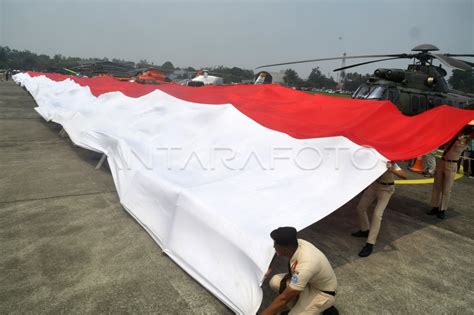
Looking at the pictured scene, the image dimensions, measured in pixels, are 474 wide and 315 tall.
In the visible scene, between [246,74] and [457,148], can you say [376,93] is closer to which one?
[457,148]

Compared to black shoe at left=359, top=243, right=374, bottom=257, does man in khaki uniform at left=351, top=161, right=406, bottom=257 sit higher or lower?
higher

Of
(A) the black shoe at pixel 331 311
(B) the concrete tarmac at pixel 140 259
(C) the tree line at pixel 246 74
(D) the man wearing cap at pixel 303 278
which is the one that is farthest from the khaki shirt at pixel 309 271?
(C) the tree line at pixel 246 74

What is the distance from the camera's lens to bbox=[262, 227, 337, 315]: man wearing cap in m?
2.97

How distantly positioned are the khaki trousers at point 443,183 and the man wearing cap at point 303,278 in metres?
4.41

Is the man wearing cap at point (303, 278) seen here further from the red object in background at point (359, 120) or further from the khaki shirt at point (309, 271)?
the red object in background at point (359, 120)

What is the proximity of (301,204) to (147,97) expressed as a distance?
7009mm

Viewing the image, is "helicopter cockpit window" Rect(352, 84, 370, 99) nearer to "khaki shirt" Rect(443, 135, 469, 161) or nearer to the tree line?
"khaki shirt" Rect(443, 135, 469, 161)

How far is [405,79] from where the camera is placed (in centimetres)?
1079

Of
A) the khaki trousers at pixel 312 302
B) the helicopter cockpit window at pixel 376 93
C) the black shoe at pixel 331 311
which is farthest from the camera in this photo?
the helicopter cockpit window at pixel 376 93

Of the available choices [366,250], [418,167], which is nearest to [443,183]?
[366,250]

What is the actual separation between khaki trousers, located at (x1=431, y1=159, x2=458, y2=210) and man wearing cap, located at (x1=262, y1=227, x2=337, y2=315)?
14.5 feet

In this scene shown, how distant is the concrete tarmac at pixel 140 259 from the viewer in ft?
11.9

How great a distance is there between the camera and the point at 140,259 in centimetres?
442

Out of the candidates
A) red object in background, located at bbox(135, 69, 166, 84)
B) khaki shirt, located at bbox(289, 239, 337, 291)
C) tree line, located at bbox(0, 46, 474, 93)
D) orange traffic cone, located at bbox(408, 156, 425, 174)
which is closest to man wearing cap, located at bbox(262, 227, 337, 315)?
khaki shirt, located at bbox(289, 239, 337, 291)
